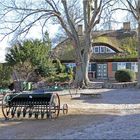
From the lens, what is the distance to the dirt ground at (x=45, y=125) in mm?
12734

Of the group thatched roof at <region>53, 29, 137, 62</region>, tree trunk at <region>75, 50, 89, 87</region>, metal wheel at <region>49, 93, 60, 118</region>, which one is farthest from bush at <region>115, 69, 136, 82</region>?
metal wheel at <region>49, 93, 60, 118</region>

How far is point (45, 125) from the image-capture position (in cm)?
1473

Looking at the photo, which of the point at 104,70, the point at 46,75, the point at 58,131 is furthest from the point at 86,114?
the point at 104,70

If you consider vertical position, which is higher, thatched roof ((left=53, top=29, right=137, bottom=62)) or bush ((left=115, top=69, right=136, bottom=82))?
thatched roof ((left=53, top=29, right=137, bottom=62))

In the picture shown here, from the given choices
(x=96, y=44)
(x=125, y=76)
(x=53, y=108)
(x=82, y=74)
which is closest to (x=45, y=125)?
(x=53, y=108)

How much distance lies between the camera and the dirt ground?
1273 cm

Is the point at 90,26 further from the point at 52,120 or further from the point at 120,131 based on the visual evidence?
the point at 120,131

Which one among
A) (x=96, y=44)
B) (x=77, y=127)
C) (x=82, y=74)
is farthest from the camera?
(x=96, y=44)

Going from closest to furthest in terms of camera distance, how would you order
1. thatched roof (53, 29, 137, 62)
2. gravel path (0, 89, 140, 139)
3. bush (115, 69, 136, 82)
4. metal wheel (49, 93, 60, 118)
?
gravel path (0, 89, 140, 139) → metal wheel (49, 93, 60, 118) → bush (115, 69, 136, 82) → thatched roof (53, 29, 137, 62)

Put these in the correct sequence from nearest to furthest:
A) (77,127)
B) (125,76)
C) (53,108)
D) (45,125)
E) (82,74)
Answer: (77,127) → (45,125) → (53,108) → (82,74) → (125,76)

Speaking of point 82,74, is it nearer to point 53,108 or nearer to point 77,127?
point 53,108

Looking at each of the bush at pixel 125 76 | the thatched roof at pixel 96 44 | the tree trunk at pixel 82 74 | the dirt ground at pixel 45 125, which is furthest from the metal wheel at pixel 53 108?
the thatched roof at pixel 96 44

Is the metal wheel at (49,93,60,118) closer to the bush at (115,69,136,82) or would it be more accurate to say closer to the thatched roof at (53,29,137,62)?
the bush at (115,69,136,82)

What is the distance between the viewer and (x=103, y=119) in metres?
16.4
